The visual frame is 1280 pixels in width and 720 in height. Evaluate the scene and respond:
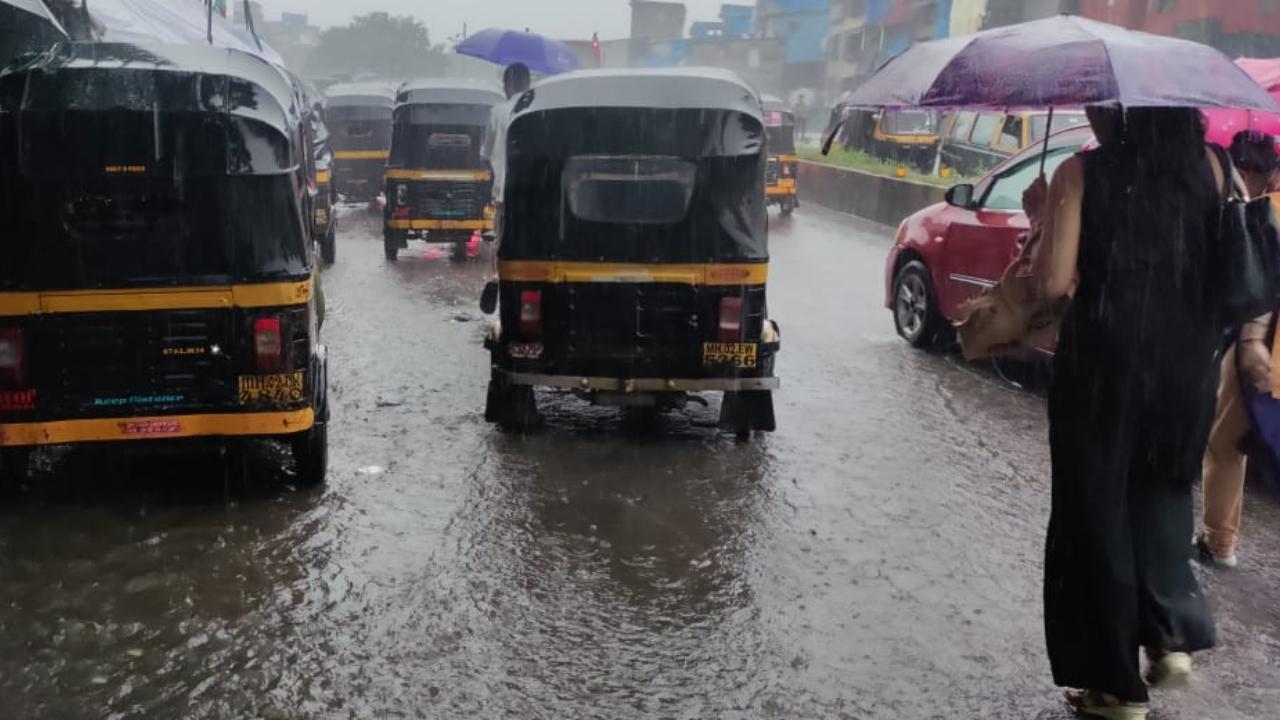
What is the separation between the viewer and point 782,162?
22.9 m

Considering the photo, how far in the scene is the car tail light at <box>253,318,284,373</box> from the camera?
5832 millimetres

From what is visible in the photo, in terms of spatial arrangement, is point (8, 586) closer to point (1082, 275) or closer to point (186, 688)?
point (186, 688)

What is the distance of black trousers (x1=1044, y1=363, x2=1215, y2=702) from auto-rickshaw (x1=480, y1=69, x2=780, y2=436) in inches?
130

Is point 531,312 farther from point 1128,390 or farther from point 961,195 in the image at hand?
point 1128,390

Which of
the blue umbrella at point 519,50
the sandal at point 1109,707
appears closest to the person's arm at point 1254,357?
the sandal at point 1109,707

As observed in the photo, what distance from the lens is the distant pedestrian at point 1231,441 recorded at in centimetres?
516

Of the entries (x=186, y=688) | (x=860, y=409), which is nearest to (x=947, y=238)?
(x=860, y=409)

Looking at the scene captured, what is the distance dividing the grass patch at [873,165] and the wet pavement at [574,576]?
13.3m

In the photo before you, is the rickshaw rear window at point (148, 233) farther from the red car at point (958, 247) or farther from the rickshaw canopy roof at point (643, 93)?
the red car at point (958, 247)

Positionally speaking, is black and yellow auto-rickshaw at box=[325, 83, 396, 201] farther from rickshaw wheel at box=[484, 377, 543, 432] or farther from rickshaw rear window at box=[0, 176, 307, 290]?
rickshaw rear window at box=[0, 176, 307, 290]

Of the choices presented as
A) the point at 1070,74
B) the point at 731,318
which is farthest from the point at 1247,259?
the point at 731,318

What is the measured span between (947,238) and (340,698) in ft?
23.4

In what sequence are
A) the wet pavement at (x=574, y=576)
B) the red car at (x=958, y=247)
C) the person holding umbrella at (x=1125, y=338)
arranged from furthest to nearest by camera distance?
the red car at (x=958, y=247) → the wet pavement at (x=574, y=576) → the person holding umbrella at (x=1125, y=338)

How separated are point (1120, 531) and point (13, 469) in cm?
537
